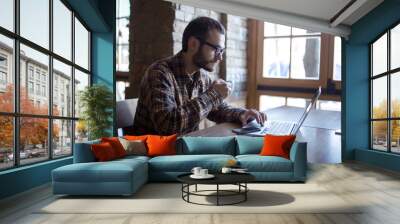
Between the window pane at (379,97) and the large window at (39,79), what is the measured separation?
5673mm

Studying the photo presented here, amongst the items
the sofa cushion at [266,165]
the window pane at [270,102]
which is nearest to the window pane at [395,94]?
the window pane at [270,102]

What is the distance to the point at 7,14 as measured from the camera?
4.95 metres

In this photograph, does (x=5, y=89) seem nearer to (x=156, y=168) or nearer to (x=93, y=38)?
(x=156, y=168)

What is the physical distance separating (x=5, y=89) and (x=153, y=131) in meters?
3.20

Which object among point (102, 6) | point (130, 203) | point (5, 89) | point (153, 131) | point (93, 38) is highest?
point (102, 6)

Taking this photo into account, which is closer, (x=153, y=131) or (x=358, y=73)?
(x=153, y=131)

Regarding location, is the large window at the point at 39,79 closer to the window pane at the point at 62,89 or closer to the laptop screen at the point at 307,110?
the window pane at the point at 62,89

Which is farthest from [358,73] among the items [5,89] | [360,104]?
[5,89]

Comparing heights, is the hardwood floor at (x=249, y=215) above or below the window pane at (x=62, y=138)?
below

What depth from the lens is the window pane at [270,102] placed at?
8.44 m

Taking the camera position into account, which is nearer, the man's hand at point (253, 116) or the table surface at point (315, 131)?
the table surface at point (315, 131)

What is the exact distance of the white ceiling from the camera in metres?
7.44

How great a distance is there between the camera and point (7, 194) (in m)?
4.88

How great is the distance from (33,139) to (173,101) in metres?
2.65
